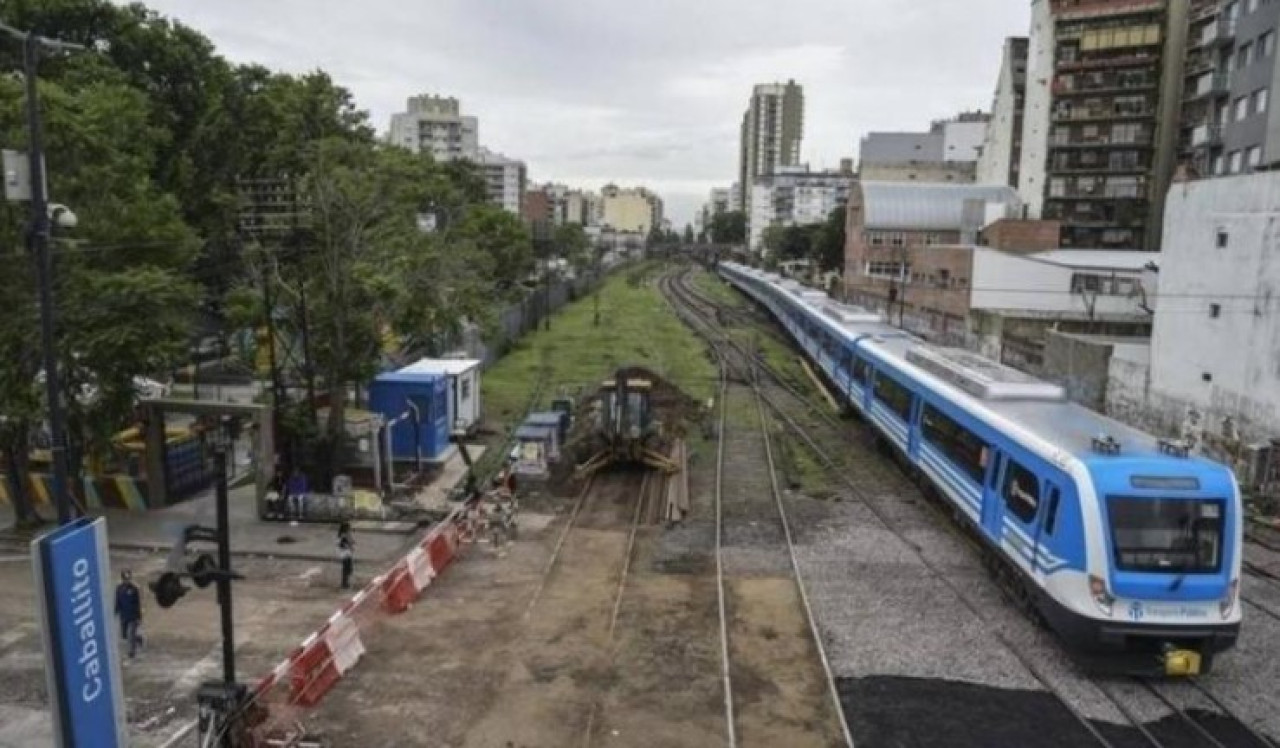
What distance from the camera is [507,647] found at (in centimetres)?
1434

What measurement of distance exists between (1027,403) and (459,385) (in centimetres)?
1587

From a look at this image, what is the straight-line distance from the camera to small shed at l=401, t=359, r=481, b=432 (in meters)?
27.8

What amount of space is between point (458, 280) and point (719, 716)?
18.8 metres

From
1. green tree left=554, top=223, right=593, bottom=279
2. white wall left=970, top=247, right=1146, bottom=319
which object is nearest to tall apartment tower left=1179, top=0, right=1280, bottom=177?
white wall left=970, top=247, right=1146, bottom=319

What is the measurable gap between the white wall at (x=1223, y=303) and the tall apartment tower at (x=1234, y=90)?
48.2 feet

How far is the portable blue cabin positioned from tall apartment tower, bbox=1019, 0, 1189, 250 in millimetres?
56840

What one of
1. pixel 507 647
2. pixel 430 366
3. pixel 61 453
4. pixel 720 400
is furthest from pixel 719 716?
pixel 720 400

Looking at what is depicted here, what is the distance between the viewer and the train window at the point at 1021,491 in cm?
1485

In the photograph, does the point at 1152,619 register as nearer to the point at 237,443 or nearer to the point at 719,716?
the point at 719,716

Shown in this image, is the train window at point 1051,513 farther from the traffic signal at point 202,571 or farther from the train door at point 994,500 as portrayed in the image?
the traffic signal at point 202,571

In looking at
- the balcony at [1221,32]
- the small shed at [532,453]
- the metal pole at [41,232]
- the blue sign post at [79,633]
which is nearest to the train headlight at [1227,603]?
the blue sign post at [79,633]

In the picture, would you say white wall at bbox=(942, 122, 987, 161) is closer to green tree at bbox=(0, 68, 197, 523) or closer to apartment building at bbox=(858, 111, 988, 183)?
apartment building at bbox=(858, 111, 988, 183)

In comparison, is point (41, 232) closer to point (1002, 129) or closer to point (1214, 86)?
point (1214, 86)

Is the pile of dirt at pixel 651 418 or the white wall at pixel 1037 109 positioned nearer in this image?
the pile of dirt at pixel 651 418
